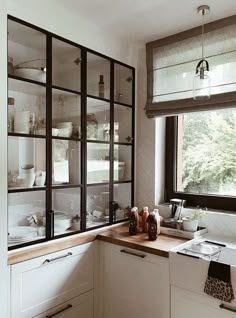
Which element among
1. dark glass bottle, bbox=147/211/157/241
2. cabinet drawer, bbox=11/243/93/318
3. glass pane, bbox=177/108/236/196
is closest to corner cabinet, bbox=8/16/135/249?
cabinet drawer, bbox=11/243/93/318

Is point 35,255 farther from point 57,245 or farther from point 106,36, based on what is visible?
point 106,36

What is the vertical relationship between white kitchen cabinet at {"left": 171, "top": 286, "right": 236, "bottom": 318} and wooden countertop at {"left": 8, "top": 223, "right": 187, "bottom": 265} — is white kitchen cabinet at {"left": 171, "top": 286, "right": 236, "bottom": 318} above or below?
below

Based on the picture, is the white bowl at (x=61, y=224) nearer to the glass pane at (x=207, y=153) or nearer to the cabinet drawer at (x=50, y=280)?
the cabinet drawer at (x=50, y=280)

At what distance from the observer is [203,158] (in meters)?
2.20

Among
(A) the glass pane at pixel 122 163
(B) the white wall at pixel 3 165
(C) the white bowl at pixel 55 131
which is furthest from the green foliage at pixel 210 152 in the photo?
(B) the white wall at pixel 3 165

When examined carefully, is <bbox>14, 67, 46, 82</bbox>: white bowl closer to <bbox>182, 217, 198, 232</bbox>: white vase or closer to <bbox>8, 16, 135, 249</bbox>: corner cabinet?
<bbox>8, 16, 135, 249</bbox>: corner cabinet

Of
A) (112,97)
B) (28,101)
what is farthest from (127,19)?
(28,101)

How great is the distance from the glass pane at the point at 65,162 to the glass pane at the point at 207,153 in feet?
2.99

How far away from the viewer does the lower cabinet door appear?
5.47 ft

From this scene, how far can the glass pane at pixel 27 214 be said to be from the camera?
5.53ft

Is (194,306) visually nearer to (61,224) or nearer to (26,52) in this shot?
(61,224)

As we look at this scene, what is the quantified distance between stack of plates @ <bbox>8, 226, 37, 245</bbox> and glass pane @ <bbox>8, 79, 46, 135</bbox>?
0.59 m

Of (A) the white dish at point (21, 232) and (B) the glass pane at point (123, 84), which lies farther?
(B) the glass pane at point (123, 84)

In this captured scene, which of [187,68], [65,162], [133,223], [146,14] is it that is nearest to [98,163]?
[65,162]
